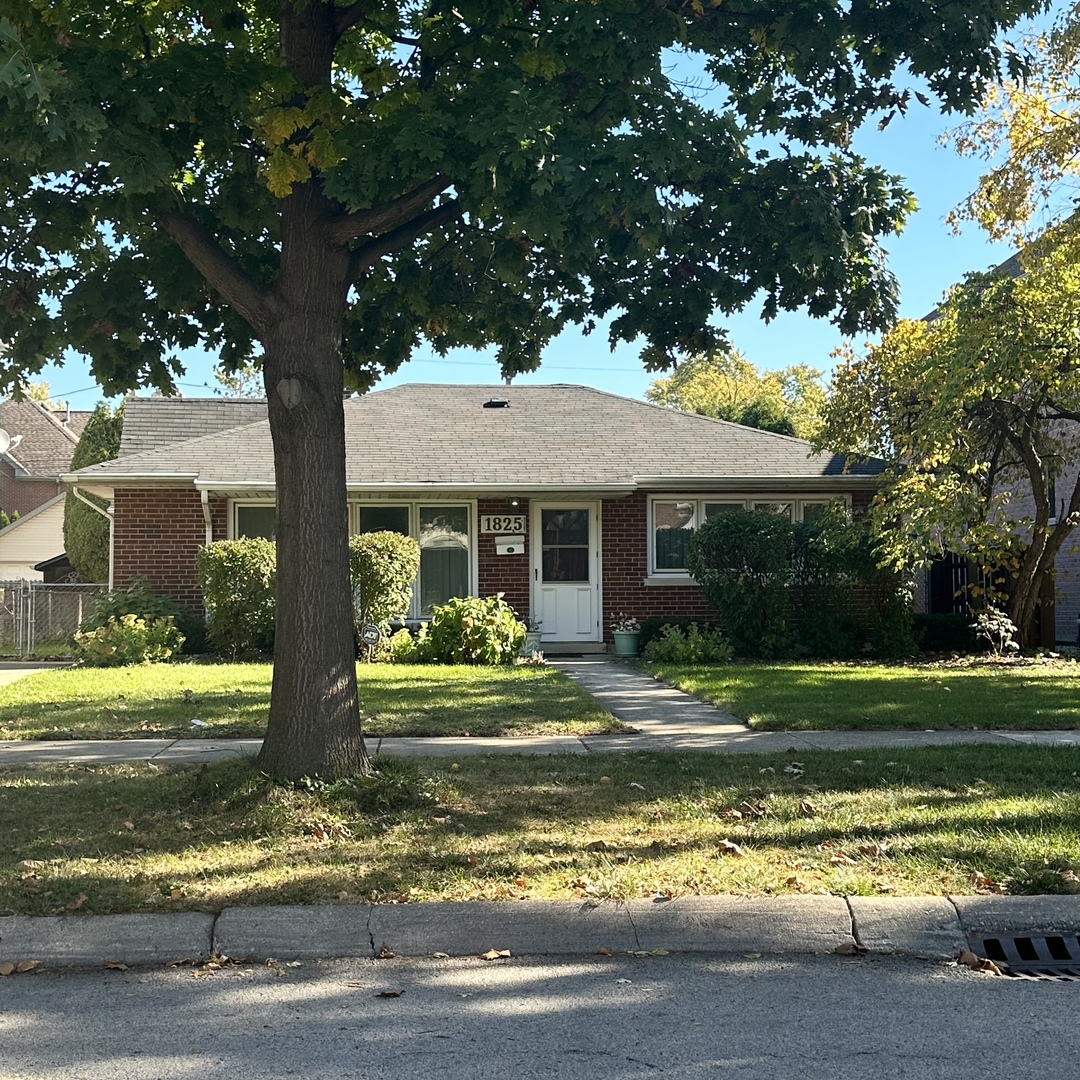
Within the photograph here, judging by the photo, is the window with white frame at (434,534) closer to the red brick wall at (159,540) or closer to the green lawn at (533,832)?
the red brick wall at (159,540)

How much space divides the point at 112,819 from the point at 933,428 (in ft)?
34.6

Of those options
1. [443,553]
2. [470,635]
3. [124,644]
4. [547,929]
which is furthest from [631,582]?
[547,929]

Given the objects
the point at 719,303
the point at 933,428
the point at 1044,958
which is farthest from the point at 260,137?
the point at 933,428

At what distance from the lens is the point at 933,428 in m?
13.9

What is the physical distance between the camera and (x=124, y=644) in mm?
15547

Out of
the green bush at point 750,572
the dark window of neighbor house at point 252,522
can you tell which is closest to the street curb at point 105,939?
the green bush at point 750,572

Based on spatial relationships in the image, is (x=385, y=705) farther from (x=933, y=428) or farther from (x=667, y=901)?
(x=933, y=428)

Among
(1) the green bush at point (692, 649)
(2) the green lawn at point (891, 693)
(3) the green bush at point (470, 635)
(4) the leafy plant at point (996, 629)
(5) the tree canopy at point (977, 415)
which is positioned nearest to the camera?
(2) the green lawn at point (891, 693)

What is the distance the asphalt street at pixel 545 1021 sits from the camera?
12.8 ft

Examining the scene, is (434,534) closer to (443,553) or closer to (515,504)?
(443,553)

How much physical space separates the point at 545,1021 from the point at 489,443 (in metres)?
15.9

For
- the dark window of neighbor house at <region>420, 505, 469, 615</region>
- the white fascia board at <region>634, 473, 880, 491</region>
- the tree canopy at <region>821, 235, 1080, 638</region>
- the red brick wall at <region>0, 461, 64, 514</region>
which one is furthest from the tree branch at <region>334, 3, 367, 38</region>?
the red brick wall at <region>0, 461, 64, 514</region>

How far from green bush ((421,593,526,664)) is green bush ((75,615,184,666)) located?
11.9ft

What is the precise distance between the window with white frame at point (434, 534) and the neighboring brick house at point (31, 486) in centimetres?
2160
